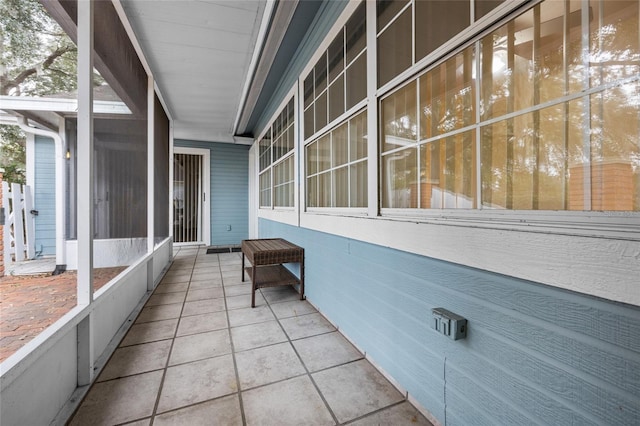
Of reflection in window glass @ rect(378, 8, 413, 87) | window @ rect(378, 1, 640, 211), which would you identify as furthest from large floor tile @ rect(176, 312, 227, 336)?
reflection in window glass @ rect(378, 8, 413, 87)

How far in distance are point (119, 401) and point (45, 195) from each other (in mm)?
1409

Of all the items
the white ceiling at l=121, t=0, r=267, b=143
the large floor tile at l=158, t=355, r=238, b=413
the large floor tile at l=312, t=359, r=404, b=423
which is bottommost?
the large floor tile at l=312, t=359, r=404, b=423

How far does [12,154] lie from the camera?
1.26 meters

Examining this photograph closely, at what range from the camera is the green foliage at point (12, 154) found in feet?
3.96

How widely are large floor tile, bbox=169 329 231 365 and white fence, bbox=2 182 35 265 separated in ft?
3.67

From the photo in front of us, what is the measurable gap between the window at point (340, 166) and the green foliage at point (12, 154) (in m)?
1.93

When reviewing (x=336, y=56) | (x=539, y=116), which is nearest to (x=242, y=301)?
(x=336, y=56)

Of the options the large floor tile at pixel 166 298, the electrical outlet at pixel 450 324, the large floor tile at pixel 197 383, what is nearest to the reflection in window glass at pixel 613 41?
the electrical outlet at pixel 450 324

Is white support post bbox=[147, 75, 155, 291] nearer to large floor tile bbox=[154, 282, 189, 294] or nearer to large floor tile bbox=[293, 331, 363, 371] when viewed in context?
large floor tile bbox=[154, 282, 189, 294]

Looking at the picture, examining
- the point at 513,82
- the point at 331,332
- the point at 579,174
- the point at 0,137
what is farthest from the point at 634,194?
the point at 0,137

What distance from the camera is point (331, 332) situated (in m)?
2.20

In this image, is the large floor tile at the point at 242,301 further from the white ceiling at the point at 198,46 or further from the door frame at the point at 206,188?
the door frame at the point at 206,188

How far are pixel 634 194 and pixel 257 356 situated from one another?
2036mm

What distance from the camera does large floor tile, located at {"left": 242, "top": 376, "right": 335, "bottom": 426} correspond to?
1.29 metres
